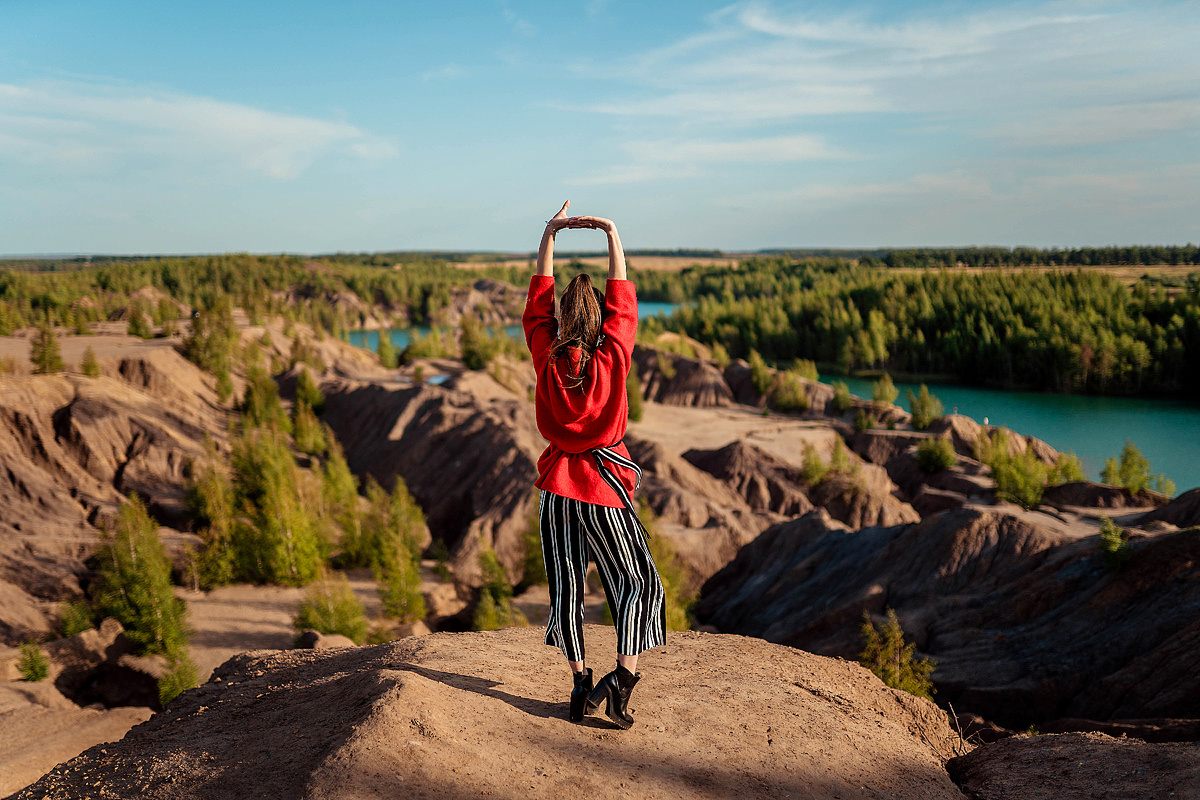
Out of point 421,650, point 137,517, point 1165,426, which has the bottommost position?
point 1165,426

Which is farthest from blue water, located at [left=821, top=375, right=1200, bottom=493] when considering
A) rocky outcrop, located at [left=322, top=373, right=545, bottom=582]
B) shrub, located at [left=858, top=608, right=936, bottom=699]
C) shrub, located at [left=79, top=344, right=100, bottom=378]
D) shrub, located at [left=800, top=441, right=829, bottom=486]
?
shrub, located at [left=79, top=344, right=100, bottom=378]

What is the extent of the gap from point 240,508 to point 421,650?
17182 mm

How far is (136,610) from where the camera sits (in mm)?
15078

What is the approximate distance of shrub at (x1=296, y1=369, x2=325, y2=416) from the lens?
3641 centimetres

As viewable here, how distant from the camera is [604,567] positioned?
15.4ft

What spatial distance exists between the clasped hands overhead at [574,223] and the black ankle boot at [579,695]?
2.85 m

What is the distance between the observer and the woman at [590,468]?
4.52 metres

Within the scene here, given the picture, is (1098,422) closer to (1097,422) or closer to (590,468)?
(1097,422)

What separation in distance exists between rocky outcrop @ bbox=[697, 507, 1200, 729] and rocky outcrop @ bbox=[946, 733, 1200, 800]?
21.6 ft

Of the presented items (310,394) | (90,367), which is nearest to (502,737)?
(90,367)

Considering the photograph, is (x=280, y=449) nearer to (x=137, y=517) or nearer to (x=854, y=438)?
(x=137, y=517)

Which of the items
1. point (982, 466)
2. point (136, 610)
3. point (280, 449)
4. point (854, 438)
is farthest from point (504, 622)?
point (854, 438)

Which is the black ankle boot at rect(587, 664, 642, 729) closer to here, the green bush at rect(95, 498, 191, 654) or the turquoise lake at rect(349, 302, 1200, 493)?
the green bush at rect(95, 498, 191, 654)

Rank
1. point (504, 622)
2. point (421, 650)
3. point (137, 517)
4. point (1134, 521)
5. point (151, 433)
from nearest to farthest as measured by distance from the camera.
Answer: point (421, 650) → point (504, 622) → point (137, 517) → point (1134, 521) → point (151, 433)
